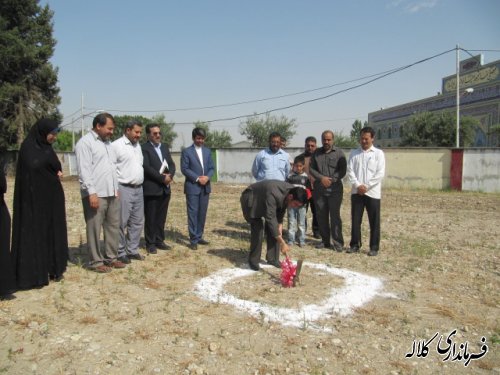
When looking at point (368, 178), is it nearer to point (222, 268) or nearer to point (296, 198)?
point (296, 198)

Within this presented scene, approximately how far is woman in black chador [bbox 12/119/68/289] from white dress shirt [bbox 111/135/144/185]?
0.84 metres

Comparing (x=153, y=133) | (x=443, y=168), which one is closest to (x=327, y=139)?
(x=153, y=133)

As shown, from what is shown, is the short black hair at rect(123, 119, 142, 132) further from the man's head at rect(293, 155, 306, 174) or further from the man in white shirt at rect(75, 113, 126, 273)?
the man's head at rect(293, 155, 306, 174)

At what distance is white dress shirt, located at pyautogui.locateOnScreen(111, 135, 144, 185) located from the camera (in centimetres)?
516

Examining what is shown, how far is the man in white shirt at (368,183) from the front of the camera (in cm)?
→ 598

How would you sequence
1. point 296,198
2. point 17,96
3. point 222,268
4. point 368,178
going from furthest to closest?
1. point 17,96
2. point 368,178
3. point 222,268
4. point 296,198

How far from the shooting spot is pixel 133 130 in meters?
5.26

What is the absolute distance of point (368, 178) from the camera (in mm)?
6039

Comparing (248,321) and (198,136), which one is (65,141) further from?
(248,321)

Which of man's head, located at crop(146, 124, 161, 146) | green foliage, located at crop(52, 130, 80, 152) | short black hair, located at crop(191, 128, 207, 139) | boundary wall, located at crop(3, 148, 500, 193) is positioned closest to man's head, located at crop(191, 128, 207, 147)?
short black hair, located at crop(191, 128, 207, 139)

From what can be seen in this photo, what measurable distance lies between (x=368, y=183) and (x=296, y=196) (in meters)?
1.68

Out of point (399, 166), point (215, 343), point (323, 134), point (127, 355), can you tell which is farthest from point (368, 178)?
point (399, 166)

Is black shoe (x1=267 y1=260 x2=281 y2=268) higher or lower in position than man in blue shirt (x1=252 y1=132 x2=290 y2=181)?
lower

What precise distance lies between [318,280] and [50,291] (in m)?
2.93
